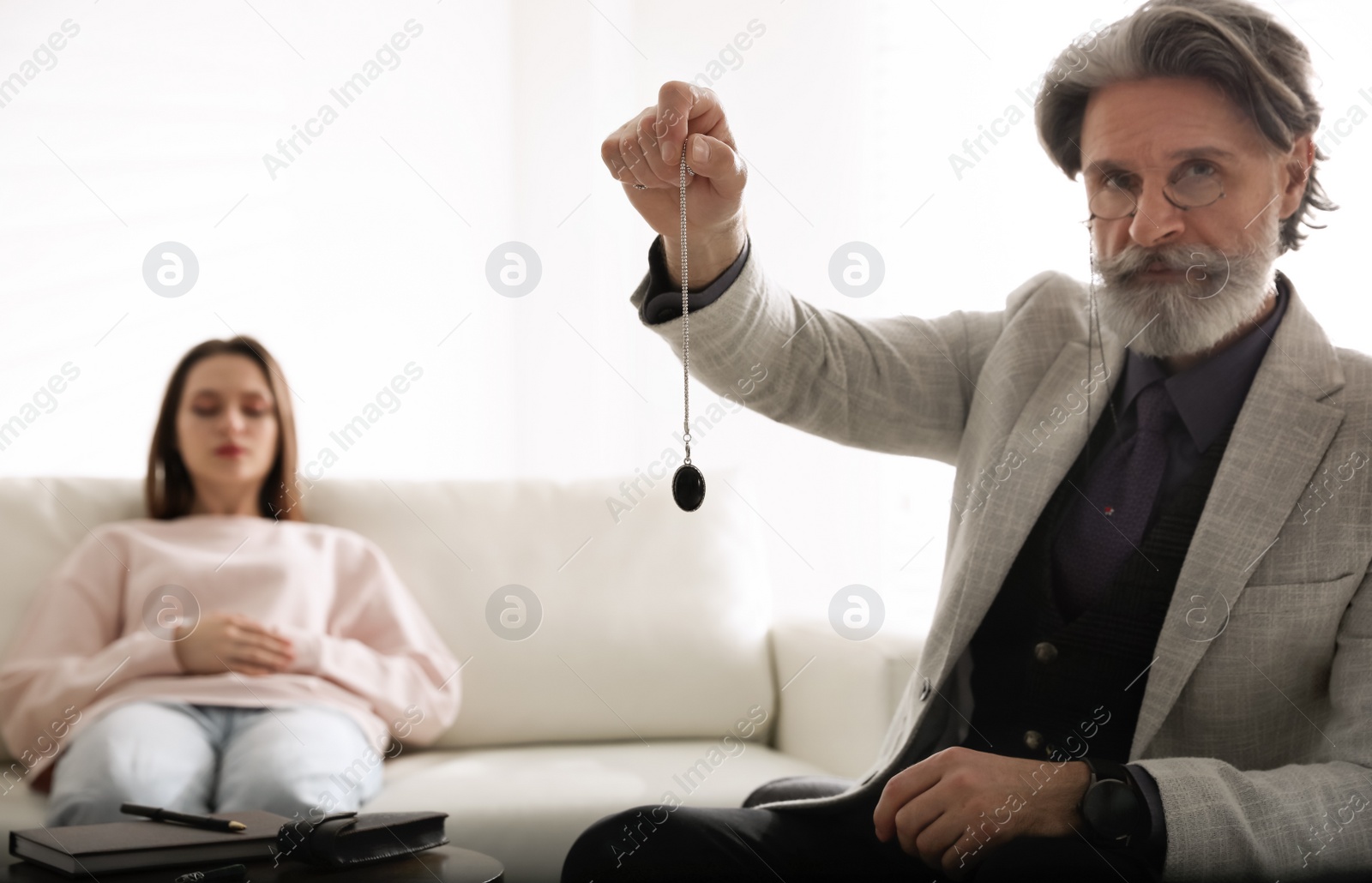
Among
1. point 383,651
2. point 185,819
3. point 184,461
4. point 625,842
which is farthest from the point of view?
point 184,461

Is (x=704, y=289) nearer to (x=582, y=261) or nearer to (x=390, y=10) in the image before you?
(x=582, y=261)

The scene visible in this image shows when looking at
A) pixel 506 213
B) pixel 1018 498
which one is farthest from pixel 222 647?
pixel 506 213

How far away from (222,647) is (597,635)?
0.63 meters

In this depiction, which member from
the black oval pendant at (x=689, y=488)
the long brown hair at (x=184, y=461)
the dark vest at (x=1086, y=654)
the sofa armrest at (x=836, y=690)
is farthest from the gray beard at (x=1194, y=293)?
the long brown hair at (x=184, y=461)

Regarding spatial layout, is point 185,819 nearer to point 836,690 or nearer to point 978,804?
point 978,804

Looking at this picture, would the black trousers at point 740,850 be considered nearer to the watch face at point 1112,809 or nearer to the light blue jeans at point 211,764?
the watch face at point 1112,809

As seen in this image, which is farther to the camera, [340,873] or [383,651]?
[383,651]

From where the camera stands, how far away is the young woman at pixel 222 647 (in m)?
1.57

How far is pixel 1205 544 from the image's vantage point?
1.06m

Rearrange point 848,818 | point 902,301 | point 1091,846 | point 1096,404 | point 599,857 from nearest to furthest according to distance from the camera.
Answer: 1. point 1091,846
2. point 599,857
3. point 848,818
4. point 1096,404
5. point 902,301

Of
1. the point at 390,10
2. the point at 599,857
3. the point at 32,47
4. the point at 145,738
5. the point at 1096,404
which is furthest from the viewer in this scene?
the point at 390,10

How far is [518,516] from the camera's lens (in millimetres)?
2062

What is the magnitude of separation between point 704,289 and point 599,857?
58cm

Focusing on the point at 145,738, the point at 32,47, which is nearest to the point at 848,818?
the point at 145,738
